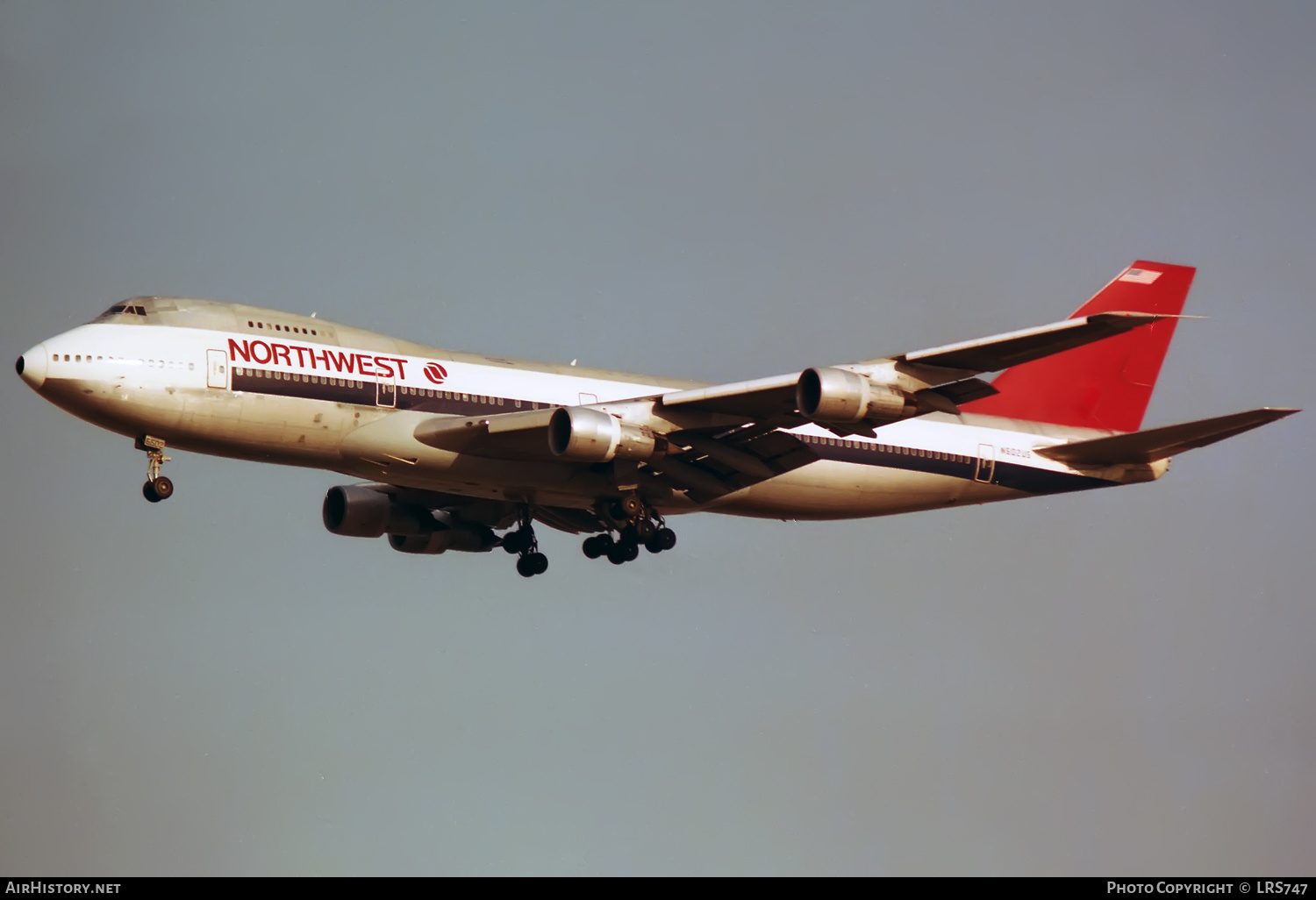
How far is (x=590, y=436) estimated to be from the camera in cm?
3406

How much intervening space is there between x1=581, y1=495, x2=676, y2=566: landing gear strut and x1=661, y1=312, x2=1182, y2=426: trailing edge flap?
328cm

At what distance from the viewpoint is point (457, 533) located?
41625 mm

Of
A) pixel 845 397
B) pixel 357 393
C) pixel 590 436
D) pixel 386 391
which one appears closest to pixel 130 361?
pixel 357 393

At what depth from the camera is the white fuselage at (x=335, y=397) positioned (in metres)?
32.9

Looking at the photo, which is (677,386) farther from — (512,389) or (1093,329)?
(1093,329)

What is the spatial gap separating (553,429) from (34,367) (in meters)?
10.4

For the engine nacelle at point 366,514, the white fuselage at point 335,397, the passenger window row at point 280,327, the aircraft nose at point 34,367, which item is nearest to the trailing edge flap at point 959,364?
the white fuselage at point 335,397

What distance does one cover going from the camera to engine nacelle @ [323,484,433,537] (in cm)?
4059

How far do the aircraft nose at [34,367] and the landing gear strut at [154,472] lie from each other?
2.28m

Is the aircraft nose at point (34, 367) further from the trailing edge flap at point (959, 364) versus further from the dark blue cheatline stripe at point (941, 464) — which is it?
the dark blue cheatline stripe at point (941, 464)

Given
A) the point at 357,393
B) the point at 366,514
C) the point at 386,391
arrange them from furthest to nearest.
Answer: the point at 366,514
the point at 386,391
the point at 357,393

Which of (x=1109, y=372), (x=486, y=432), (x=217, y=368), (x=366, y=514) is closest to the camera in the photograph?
(x=217, y=368)

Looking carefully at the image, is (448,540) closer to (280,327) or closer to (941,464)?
(280,327)

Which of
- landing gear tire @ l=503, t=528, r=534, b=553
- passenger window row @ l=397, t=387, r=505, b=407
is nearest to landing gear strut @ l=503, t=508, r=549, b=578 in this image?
landing gear tire @ l=503, t=528, r=534, b=553
